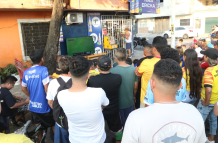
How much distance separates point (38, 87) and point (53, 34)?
3.68 metres

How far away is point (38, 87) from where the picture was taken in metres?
2.94

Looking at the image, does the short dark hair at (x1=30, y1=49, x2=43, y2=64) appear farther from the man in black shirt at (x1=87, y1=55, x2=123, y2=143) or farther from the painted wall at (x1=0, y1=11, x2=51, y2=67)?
the painted wall at (x1=0, y1=11, x2=51, y2=67)

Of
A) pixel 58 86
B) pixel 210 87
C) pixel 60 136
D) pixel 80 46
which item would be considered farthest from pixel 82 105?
pixel 80 46

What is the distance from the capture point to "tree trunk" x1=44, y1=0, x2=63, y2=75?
6.11 meters

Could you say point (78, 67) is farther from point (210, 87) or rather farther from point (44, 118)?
point (210, 87)

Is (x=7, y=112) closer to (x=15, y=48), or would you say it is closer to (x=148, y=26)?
(x=15, y=48)

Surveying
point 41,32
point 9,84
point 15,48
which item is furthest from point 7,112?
point 41,32

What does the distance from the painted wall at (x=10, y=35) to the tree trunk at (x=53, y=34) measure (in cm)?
193

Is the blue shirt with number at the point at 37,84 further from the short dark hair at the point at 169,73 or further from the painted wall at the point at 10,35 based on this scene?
the painted wall at the point at 10,35

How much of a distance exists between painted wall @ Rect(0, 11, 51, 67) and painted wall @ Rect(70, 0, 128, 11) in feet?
6.04

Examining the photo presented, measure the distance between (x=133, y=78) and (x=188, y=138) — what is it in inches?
74.7

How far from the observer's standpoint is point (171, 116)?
1243 millimetres

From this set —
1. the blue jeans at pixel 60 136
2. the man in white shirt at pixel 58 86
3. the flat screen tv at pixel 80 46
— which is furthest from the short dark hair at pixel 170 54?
the flat screen tv at pixel 80 46

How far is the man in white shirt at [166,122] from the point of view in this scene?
48.4 inches
